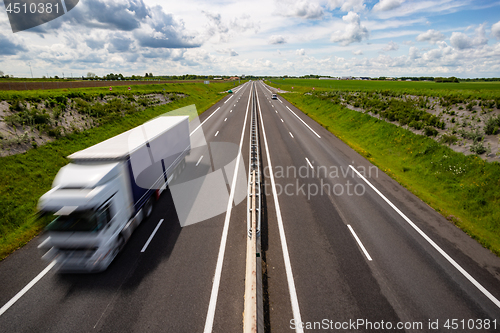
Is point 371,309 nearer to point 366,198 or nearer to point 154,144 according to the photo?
point 366,198

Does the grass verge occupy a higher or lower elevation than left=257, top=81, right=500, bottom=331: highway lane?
higher

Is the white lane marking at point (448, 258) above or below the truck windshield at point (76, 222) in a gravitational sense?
below

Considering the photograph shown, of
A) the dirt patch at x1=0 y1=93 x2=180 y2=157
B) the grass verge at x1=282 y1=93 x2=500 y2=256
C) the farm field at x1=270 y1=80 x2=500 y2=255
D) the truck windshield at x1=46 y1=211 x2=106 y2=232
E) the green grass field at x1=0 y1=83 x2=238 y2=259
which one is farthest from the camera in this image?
the dirt patch at x1=0 y1=93 x2=180 y2=157

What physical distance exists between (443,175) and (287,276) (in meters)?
13.3

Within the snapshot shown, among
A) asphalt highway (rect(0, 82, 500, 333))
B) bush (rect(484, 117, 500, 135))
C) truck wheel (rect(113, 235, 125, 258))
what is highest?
bush (rect(484, 117, 500, 135))

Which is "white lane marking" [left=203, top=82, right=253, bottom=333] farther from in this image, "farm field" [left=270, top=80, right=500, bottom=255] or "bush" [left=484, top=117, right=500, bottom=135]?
"bush" [left=484, top=117, right=500, bottom=135]

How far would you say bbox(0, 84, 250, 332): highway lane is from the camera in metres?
5.87

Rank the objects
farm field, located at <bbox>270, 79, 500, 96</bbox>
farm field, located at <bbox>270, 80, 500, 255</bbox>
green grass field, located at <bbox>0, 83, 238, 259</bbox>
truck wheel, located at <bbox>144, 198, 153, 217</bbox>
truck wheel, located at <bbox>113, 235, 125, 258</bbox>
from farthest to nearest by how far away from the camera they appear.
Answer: farm field, located at <bbox>270, 79, 500, 96</bbox> → farm field, located at <bbox>270, 80, 500, 255</bbox> → truck wheel, located at <bbox>144, 198, 153, 217</bbox> → green grass field, located at <bbox>0, 83, 238, 259</bbox> → truck wheel, located at <bbox>113, 235, 125, 258</bbox>

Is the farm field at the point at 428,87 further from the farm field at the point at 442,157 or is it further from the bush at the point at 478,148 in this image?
the bush at the point at 478,148

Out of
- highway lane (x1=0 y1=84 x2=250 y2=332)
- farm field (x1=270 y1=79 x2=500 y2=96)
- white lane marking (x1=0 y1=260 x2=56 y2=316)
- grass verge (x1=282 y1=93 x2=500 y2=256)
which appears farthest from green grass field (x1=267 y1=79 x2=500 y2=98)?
white lane marking (x1=0 y1=260 x2=56 y2=316)

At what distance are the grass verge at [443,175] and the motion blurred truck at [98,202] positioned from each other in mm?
14076

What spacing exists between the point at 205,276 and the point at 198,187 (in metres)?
6.37

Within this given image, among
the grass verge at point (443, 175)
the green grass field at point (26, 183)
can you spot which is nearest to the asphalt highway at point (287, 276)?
the grass verge at point (443, 175)

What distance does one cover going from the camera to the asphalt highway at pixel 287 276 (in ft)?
19.7
